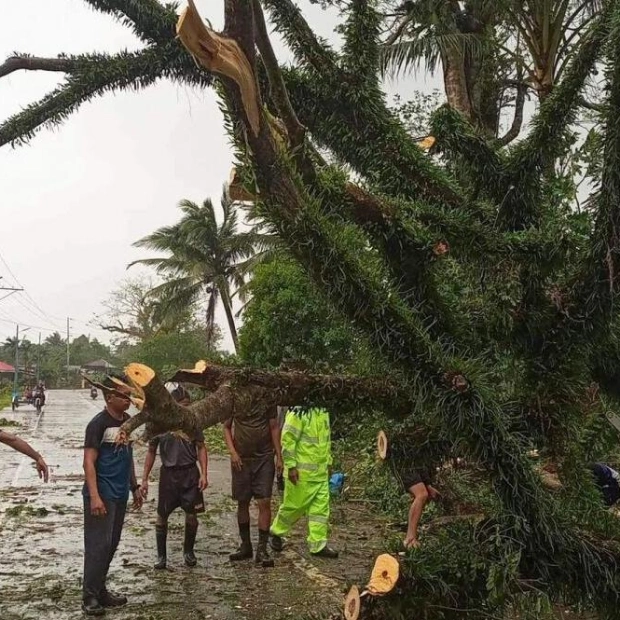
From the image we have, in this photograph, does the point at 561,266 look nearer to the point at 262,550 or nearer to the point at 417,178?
the point at 417,178

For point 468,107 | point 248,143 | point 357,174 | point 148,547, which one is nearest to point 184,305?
point 468,107

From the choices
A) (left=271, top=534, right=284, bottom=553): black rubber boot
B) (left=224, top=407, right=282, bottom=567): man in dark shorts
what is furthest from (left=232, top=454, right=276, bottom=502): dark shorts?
(left=271, top=534, right=284, bottom=553): black rubber boot

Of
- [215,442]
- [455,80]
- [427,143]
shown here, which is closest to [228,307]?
[215,442]

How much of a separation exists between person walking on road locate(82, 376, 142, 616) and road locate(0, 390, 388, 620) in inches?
7.3

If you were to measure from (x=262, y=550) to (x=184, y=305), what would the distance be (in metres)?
24.6

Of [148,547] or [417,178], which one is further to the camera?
[148,547]

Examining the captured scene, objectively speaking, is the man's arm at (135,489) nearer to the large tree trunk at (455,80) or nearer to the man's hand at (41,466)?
the man's hand at (41,466)

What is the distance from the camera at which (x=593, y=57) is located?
4211 mm

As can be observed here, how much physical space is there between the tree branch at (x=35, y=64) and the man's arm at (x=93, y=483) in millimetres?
2921

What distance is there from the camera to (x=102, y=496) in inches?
226

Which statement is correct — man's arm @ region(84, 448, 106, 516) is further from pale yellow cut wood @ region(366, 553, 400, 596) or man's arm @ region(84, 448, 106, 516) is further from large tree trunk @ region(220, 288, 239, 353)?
large tree trunk @ region(220, 288, 239, 353)

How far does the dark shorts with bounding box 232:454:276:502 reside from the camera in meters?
7.09

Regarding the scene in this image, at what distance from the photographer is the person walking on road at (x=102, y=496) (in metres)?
5.53

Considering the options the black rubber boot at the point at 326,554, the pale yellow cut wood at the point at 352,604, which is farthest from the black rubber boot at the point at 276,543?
the pale yellow cut wood at the point at 352,604
